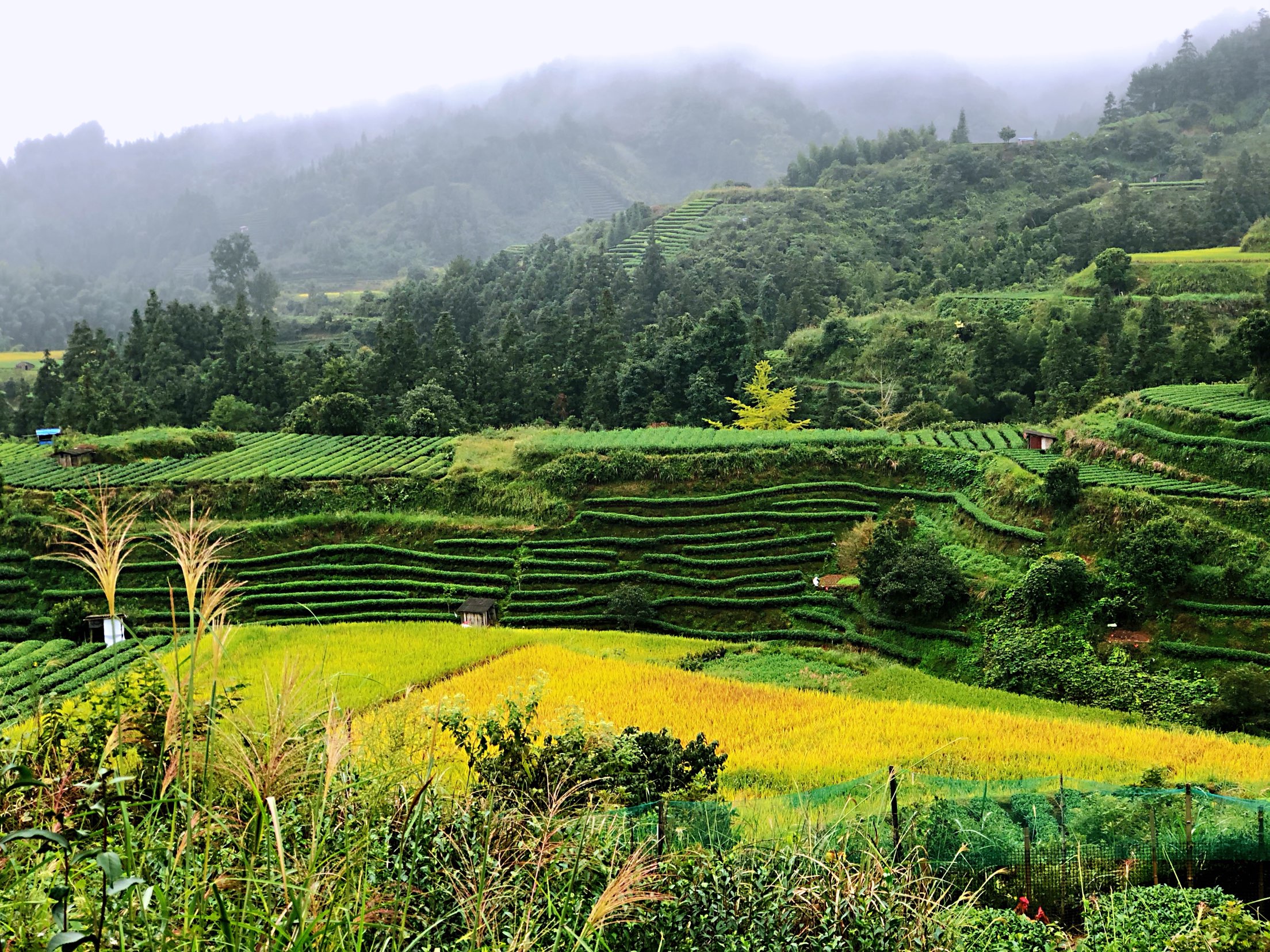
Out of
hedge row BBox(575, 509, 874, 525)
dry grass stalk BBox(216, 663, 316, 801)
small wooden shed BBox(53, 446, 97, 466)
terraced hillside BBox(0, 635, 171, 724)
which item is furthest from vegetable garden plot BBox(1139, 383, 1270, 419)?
small wooden shed BBox(53, 446, 97, 466)

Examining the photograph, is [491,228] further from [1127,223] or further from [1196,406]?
[1196,406]

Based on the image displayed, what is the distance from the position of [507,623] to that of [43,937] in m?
22.7

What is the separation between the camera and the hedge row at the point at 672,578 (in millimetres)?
25734

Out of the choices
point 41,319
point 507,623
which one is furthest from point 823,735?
point 41,319

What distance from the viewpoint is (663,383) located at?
42.7m

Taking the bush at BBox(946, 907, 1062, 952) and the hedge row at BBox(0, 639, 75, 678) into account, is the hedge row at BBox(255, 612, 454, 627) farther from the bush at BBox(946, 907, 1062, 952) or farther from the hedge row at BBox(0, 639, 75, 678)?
the bush at BBox(946, 907, 1062, 952)

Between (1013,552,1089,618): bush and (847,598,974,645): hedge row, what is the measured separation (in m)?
1.55

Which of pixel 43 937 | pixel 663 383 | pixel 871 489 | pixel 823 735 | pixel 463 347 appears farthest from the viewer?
pixel 463 347

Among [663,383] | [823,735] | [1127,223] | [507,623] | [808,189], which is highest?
[808,189]

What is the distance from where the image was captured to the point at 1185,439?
80.7ft

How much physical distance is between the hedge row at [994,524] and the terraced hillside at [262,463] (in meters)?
16.7

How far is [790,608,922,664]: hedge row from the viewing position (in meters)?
22.0

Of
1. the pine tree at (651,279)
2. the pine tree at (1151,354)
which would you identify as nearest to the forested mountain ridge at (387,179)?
the pine tree at (651,279)

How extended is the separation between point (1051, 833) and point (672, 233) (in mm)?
68050
